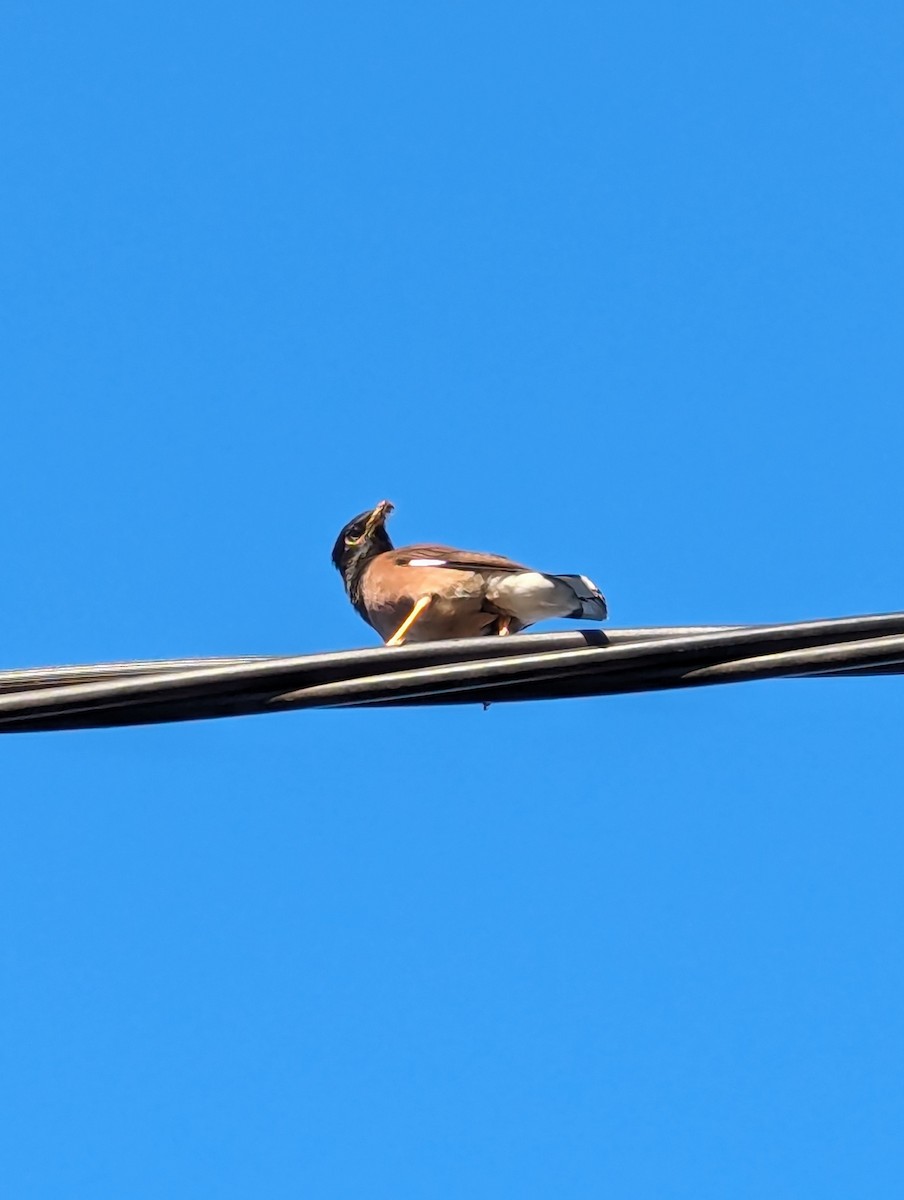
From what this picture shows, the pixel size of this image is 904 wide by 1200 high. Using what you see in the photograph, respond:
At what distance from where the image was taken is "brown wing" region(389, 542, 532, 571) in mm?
7438

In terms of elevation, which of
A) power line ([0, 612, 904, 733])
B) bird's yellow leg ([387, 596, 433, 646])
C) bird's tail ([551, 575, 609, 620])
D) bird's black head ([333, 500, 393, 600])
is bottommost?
power line ([0, 612, 904, 733])

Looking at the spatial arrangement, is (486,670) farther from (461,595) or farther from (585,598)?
(461,595)

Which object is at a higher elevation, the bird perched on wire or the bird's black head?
the bird's black head

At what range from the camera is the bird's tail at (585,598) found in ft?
22.5

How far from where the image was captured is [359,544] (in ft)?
30.2

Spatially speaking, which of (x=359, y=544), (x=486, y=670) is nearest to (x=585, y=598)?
(x=359, y=544)

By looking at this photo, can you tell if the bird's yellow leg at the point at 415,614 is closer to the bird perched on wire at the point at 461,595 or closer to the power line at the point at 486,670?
the bird perched on wire at the point at 461,595

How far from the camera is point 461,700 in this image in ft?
13.7

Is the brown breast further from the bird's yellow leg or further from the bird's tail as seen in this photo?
the bird's tail

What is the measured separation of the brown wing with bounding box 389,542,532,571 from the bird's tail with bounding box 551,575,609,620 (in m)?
0.32

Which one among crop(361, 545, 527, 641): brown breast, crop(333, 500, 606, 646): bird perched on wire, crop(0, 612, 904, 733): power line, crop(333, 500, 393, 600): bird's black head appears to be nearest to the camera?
crop(0, 612, 904, 733): power line

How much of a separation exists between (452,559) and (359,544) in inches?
63.1

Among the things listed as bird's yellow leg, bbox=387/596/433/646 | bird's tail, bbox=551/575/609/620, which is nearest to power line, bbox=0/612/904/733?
bird's tail, bbox=551/575/609/620

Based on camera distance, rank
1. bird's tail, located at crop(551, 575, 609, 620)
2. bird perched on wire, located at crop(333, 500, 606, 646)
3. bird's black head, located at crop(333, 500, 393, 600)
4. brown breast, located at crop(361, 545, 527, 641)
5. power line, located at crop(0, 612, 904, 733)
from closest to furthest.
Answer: power line, located at crop(0, 612, 904, 733), bird's tail, located at crop(551, 575, 609, 620), bird perched on wire, located at crop(333, 500, 606, 646), brown breast, located at crop(361, 545, 527, 641), bird's black head, located at crop(333, 500, 393, 600)
